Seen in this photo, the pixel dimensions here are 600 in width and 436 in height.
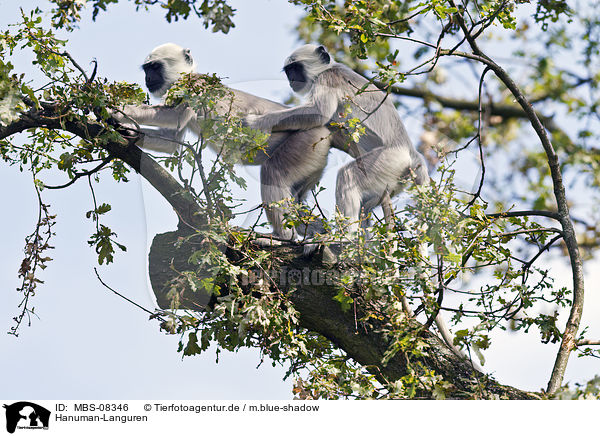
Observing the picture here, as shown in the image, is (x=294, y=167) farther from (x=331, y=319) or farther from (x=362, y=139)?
(x=331, y=319)

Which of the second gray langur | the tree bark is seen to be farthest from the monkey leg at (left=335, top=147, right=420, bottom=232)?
the tree bark

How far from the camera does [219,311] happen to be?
8.46ft

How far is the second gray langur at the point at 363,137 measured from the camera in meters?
3.10

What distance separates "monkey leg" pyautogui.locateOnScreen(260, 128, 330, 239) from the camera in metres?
3.27

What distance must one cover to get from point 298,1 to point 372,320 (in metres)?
1.62

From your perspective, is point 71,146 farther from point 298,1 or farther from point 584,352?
point 584,352

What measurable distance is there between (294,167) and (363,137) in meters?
0.44

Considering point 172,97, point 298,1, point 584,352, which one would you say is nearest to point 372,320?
point 584,352

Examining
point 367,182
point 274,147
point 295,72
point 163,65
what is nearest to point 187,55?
point 163,65

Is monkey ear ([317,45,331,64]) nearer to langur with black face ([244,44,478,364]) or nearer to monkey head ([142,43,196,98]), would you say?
langur with black face ([244,44,478,364])

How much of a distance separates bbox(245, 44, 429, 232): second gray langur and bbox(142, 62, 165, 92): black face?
0.97 metres

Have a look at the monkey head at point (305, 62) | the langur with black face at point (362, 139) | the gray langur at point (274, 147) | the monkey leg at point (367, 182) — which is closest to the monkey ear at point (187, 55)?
the gray langur at point (274, 147)

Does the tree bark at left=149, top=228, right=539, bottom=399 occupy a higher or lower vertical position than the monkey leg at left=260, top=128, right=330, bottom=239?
lower
